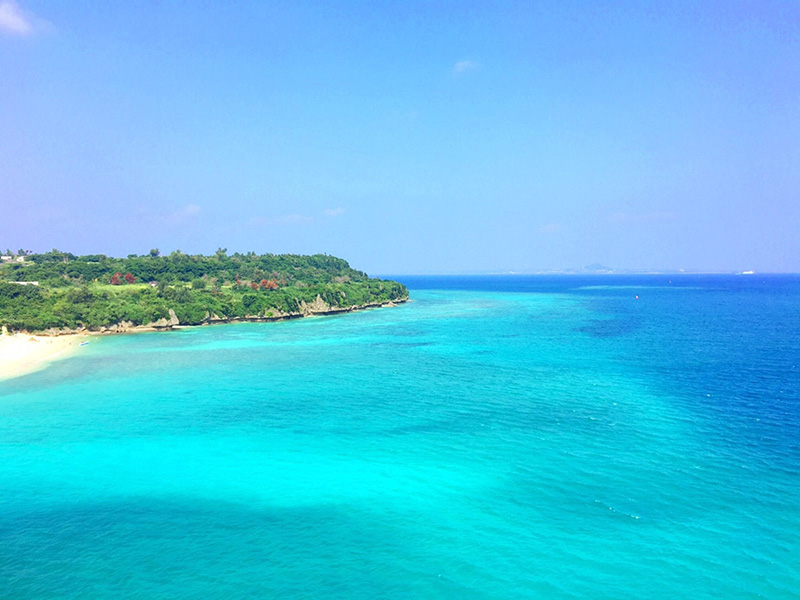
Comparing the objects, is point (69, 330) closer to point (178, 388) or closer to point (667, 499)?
point (178, 388)

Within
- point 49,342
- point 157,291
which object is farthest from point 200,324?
point 49,342

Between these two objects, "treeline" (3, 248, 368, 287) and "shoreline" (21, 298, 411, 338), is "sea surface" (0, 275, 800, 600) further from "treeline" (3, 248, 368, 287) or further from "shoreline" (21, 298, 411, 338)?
"treeline" (3, 248, 368, 287)

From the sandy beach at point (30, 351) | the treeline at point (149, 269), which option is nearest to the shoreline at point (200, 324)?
the sandy beach at point (30, 351)

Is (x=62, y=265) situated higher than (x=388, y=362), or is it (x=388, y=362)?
(x=62, y=265)

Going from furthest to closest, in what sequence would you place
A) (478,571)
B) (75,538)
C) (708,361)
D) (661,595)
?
(708,361) → (75,538) → (478,571) → (661,595)

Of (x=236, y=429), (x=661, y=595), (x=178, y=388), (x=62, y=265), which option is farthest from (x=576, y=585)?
(x=62, y=265)

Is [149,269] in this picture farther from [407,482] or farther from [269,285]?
[407,482]

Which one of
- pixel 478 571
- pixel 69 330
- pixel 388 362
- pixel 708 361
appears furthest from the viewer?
pixel 69 330
